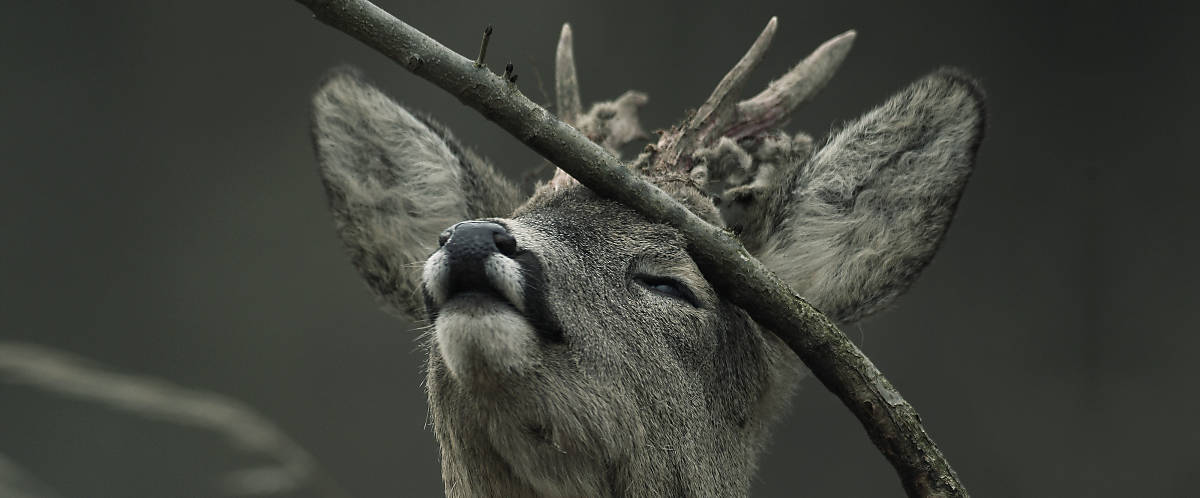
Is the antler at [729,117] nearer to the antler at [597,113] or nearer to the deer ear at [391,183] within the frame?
the antler at [597,113]

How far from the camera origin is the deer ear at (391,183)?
367 cm

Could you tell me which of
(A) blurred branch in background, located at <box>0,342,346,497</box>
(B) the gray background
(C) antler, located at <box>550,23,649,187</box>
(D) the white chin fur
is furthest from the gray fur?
(B) the gray background

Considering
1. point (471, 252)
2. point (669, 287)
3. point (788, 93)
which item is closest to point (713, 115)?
point (788, 93)

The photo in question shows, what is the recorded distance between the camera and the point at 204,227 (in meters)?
7.37

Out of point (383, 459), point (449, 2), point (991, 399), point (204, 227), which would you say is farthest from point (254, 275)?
point (991, 399)

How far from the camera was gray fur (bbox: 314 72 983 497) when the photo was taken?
8.54ft

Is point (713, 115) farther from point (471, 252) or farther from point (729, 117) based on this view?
point (471, 252)

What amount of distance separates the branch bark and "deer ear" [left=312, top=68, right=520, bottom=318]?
1003 millimetres

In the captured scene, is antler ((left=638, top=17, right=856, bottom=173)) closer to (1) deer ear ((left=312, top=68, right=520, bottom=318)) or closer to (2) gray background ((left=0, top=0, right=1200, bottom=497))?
(1) deer ear ((left=312, top=68, right=520, bottom=318))

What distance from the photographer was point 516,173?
278 inches

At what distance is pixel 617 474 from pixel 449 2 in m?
5.16

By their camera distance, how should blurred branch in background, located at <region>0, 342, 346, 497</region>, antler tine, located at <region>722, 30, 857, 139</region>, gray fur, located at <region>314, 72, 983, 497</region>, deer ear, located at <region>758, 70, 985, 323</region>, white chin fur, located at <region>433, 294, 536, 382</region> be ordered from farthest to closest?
antler tine, located at <region>722, 30, 857, 139</region> < deer ear, located at <region>758, 70, 985, 323</region> < blurred branch in background, located at <region>0, 342, 346, 497</region> < gray fur, located at <region>314, 72, 983, 497</region> < white chin fur, located at <region>433, 294, 536, 382</region>

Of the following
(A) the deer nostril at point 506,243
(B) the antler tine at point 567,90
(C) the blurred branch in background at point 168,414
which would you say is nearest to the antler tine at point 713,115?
(B) the antler tine at point 567,90

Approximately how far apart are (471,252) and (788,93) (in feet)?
5.87
